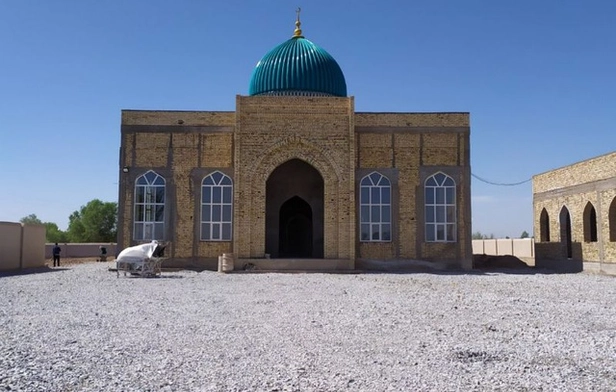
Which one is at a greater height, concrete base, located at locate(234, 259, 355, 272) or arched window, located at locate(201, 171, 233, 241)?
arched window, located at locate(201, 171, 233, 241)

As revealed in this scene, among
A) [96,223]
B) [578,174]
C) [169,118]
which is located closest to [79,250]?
[96,223]

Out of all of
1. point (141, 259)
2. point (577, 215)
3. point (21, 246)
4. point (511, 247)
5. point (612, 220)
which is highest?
point (577, 215)

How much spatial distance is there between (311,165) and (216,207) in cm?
369

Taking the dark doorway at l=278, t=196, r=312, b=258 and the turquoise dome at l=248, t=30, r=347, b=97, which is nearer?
the turquoise dome at l=248, t=30, r=347, b=97

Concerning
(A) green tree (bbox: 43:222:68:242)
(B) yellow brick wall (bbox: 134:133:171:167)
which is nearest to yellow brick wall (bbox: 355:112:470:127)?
(B) yellow brick wall (bbox: 134:133:171:167)

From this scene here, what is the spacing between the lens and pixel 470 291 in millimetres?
13953

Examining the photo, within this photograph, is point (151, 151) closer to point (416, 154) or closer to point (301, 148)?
point (301, 148)

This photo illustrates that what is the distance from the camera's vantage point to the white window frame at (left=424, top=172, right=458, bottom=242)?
875 inches

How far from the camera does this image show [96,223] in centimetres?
4981

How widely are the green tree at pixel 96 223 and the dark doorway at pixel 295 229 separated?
26.3 meters

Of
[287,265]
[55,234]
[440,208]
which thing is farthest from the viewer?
[55,234]

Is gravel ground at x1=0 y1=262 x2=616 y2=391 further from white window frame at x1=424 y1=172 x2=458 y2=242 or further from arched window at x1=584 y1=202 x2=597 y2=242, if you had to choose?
arched window at x1=584 y1=202 x2=597 y2=242

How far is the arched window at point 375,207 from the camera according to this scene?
870 inches

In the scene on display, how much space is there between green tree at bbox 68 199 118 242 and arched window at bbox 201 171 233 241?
1184 inches
